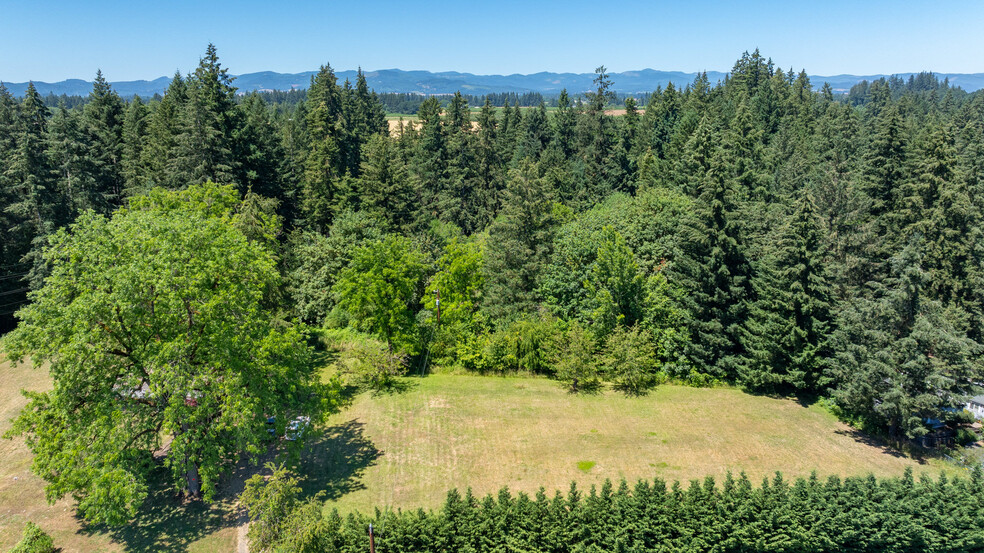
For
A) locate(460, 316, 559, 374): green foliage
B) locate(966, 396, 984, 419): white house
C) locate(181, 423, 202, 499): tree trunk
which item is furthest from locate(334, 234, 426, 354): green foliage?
locate(966, 396, 984, 419): white house

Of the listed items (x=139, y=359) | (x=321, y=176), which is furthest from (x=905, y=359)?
(x=321, y=176)

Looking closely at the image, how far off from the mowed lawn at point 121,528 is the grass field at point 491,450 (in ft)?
0.16

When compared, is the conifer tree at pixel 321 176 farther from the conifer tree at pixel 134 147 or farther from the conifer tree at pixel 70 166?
the conifer tree at pixel 70 166

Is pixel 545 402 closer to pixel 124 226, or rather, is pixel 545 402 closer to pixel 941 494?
pixel 941 494

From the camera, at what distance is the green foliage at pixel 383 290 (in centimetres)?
2917

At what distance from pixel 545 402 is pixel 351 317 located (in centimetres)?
1359

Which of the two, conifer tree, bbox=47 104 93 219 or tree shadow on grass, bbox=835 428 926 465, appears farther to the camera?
conifer tree, bbox=47 104 93 219

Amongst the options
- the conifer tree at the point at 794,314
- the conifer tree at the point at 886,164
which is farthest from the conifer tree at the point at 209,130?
the conifer tree at the point at 886,164

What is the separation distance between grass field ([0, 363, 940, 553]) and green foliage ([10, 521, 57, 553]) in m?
0.64

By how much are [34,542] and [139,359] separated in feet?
20.4

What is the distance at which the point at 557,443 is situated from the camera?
24656 millimetres

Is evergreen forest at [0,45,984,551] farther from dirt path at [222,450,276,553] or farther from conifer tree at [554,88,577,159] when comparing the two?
conifer tree at [554,88,577,159]

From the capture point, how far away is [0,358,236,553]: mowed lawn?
17969 millimetres

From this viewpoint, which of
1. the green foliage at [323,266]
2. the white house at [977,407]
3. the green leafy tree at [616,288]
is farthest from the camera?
the green foliage at [323,266]
